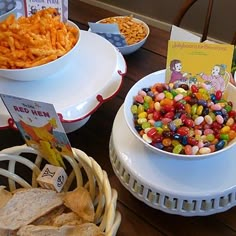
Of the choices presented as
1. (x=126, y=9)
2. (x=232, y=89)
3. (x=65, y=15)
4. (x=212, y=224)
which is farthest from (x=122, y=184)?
(x=126, y=9)

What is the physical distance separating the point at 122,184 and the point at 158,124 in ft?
0.50

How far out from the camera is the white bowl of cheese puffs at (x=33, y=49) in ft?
3.04

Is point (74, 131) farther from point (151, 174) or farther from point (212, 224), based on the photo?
point (212, 224)

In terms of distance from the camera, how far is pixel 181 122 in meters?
0.77

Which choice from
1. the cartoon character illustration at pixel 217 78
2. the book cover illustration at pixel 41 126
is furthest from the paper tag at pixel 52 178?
the cartoon character illustration at pixel 217 78

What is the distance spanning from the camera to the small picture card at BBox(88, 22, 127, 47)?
3.87 ft

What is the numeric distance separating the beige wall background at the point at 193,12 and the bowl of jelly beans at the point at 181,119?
Result: 1.67m

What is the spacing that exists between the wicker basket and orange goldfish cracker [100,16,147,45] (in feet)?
1.74

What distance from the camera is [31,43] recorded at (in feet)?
3.02

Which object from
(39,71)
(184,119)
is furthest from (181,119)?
(39,71)

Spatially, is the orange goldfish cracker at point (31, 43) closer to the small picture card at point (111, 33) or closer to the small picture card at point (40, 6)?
the small picture card at point (40, 6)

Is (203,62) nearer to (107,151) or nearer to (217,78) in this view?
(217,78)

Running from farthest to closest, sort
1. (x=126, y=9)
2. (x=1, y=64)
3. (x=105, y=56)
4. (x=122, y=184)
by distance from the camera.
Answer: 1. (x=126, y=9)
2. (x=105, y=56)
3. (x=1, y=64)
4. (x=122, y=184)

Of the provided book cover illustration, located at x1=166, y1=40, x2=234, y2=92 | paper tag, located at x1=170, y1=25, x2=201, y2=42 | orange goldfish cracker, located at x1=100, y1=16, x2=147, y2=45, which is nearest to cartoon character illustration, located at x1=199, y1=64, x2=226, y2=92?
book cover illustration, located at x1=166, y1=40, x2=234, y2=92
